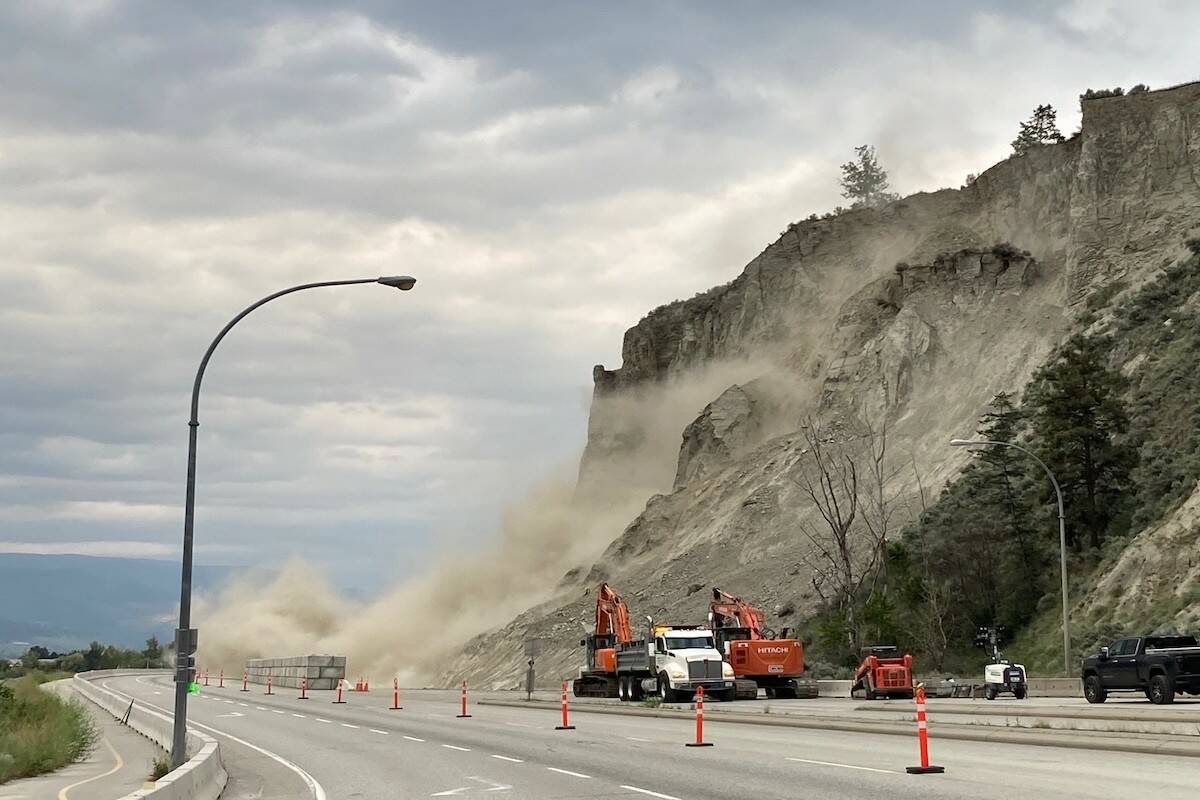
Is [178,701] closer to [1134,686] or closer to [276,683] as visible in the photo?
[1134,686]

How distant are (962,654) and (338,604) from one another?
205ft

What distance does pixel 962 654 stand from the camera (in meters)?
53.3

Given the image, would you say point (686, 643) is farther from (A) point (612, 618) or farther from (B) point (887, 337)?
(B) point (887, 337)

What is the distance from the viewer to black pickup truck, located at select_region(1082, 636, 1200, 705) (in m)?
29.4

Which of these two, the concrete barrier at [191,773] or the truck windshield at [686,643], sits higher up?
the truck windshield at [686,643]

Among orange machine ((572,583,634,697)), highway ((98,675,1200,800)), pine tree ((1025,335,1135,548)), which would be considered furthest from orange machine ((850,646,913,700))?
Result: pine tree ((1025,335,1135,548))

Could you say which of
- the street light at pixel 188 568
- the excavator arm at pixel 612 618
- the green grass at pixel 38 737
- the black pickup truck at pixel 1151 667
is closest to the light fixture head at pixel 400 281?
the street light at pixel 188 568

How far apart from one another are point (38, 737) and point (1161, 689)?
2544 centimetres

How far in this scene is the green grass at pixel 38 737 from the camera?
23644 mm

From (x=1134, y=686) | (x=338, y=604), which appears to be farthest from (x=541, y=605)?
(x=1134, y=686)

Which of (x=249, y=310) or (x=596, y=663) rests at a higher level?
(x=249, y=310)

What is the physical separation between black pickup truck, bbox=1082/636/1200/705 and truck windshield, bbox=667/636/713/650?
1237cm

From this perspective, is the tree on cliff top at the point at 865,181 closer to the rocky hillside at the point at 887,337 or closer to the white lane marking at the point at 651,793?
the rocky hillside at the point at 887,337

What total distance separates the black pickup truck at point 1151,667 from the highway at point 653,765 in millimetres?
9401
